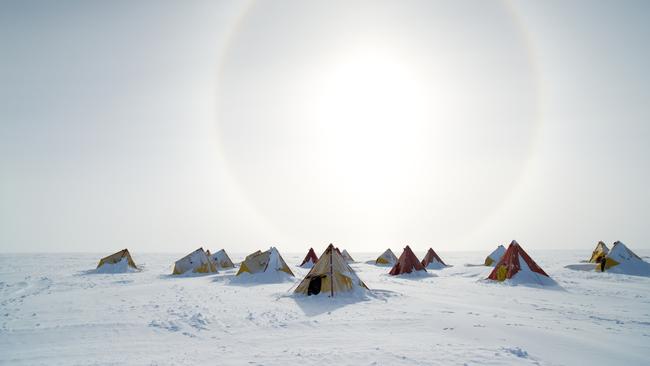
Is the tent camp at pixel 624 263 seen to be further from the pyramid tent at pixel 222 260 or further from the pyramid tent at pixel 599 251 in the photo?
the pyramid tent at pixel 222 260

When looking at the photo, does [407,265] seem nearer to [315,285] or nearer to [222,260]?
[315,285]

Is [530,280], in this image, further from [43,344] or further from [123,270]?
[123,270]

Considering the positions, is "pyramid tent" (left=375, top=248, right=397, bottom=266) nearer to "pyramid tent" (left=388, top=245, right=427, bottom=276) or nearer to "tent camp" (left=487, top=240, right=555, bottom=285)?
"pyramid tent" (left=388, top=245, right=427, bottom=276)

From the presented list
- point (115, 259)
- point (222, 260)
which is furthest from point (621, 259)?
point (115, 259)

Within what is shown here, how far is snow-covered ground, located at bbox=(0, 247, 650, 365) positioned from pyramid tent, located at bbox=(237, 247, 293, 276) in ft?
31.9

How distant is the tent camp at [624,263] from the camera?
33219mm

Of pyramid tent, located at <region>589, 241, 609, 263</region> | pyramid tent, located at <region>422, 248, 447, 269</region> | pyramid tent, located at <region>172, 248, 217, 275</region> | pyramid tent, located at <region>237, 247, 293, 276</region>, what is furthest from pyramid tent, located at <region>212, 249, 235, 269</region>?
pyramid tent, located at <region>589, 241, 609, 263</region>

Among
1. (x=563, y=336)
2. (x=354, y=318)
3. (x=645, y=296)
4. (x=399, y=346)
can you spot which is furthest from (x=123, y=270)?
(x=645, y=296)

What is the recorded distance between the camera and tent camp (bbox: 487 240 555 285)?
2669 cm

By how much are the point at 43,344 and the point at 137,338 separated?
2846 mm

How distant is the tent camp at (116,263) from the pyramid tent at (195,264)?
25.7ft

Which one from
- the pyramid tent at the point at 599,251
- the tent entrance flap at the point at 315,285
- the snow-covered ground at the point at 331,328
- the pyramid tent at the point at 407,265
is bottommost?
the snow-covered ground at the point at 331,328

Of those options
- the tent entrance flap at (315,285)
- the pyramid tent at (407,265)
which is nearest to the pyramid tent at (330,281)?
the tent entrance flap at (315,285)

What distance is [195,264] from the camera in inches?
1578
